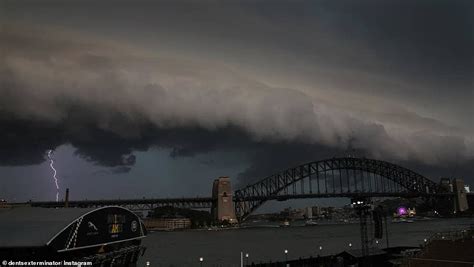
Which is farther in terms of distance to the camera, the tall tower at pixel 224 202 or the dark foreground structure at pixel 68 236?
the tall tower at pixel 224 202

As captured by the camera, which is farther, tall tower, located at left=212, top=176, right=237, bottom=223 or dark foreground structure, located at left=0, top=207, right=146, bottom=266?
tall tower, located at left=212, top=176, right=237, bottom=223

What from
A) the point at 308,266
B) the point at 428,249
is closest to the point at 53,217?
the point at 308,266

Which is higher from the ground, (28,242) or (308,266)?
(28,242)

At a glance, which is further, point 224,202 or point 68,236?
point 224,202

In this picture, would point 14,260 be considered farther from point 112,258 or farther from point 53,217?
point 112,258
